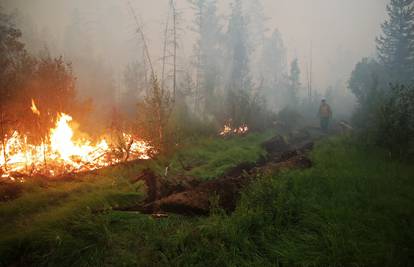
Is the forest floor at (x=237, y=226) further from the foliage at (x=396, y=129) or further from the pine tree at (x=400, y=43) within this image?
the pine tree at (x=400, y=43)

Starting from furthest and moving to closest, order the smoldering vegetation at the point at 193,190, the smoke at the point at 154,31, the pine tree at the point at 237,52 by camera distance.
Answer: the smoke at the point at 154,31, the pine tree at the point at 237,52, the smoldering vegetation at the point at 193,190

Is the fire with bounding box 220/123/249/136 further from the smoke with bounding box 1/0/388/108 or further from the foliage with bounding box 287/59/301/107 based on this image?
the foliage with bounding box 287/59/301/107

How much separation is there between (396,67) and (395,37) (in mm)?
4251

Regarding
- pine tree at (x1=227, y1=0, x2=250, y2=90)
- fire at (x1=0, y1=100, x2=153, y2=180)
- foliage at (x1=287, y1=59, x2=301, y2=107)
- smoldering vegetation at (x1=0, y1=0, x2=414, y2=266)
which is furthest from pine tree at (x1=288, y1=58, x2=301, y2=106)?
fire at (x1=0, y1=100, x2=153, y2=180)

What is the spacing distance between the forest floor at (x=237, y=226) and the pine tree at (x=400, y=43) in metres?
31.0

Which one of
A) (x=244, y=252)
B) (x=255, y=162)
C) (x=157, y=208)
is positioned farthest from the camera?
(x=255, y=162)

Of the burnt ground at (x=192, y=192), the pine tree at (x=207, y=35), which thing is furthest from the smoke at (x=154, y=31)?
the burnt ground at (x=192, y=192)

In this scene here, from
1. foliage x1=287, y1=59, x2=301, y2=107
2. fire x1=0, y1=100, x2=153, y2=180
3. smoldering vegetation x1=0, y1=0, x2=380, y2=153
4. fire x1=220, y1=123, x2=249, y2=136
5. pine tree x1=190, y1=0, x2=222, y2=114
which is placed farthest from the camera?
foliage x1=287, y1=59, x2=301, y2=107

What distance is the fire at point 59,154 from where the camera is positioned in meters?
9.91

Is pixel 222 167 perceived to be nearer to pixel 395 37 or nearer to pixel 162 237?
pixel 162 237

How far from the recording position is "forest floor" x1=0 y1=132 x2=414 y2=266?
14.2 feet

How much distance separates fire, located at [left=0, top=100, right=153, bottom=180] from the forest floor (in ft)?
7.83

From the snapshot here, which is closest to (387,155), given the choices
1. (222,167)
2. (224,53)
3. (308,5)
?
(222,167)

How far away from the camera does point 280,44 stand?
163ft
